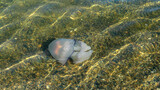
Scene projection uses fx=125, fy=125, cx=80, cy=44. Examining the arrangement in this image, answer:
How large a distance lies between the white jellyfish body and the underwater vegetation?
0.11 m

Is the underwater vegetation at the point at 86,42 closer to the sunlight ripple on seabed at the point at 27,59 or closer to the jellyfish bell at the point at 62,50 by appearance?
the sunlight ripple on seabed at the point at 27,59

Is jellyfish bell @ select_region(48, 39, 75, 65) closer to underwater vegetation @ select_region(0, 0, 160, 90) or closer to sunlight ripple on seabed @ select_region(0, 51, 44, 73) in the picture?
underwater vegetation @ select_region(0, 0, 160, 90)

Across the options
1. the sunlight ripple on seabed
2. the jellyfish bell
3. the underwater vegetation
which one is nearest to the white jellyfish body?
the jellyfish bell

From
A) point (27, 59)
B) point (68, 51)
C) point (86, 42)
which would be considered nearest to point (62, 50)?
point (68, 51)

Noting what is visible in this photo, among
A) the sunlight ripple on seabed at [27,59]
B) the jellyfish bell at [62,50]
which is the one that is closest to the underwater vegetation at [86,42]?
the sunlight ripple on seabed at [27,59]

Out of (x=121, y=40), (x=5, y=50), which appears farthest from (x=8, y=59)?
(x=121, y=40)

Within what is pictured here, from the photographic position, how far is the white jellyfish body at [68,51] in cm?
263

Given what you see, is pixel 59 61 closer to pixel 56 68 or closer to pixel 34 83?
pixel 56 68

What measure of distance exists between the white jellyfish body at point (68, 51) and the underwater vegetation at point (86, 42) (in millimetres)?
106

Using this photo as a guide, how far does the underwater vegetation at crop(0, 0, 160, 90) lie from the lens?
2254 mm

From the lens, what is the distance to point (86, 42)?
3.00 metres

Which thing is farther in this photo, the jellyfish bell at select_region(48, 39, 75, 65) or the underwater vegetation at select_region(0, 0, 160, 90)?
the jellyfish bell at select_region(48, 39, 75, 65)

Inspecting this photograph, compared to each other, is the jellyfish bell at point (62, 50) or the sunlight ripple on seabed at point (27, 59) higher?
the jellyfish bell at point (62, 50)

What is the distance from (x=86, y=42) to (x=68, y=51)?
22.6 inches
